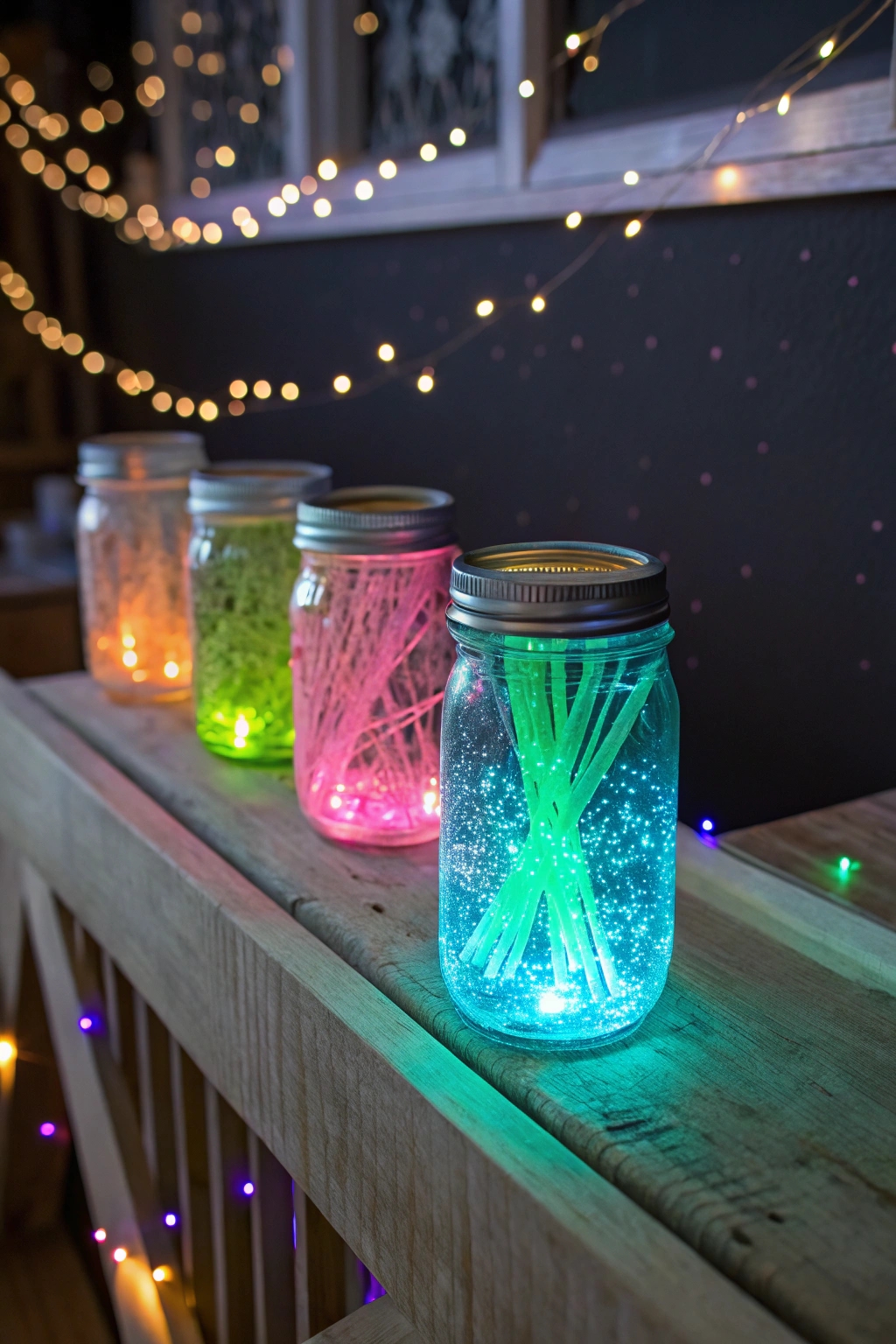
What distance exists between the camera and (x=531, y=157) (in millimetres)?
1062

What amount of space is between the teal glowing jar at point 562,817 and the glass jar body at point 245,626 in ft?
1.28

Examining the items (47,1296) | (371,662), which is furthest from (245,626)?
(47,1296)

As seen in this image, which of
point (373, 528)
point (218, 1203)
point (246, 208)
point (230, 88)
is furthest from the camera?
point (230, 88)

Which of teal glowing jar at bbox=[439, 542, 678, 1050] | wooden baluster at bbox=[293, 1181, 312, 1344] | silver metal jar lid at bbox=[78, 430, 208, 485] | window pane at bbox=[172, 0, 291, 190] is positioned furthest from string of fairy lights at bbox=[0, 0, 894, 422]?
wooden baluster at bbox=[293, 1181, 312, 1344]

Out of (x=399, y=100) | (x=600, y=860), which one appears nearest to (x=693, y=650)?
(x=600, y=860)

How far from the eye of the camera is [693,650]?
39.3 inches

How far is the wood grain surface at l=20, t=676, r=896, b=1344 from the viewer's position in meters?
0.46

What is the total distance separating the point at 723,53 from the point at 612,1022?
74 cm

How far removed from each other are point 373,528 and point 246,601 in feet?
0.79

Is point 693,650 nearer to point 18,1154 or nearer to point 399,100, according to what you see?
point 399,100

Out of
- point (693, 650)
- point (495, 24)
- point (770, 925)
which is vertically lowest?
point (770, 925)

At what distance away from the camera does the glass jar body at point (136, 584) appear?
1119mm

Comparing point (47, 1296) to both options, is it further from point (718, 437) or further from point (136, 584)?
point (718, 437)

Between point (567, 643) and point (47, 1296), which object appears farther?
point (47, 1296)
